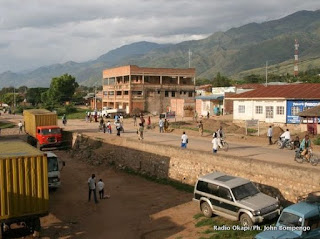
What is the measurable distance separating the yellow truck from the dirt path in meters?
1.84

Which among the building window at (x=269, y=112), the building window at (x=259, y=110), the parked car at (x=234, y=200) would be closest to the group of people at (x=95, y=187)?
the parked car at (x=234, y=200)

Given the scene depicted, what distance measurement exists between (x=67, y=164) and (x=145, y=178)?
819 cm

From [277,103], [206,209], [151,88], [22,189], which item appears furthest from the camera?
[151,88]

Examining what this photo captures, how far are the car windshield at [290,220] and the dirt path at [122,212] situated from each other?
11.1 ft

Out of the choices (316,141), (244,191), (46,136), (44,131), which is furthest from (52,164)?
(316,141)

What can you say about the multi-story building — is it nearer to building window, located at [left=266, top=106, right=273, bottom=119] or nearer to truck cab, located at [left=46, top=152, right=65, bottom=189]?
building window, located at [left=266, top=106, right=273, bottom=119]

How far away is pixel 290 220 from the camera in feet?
36.8

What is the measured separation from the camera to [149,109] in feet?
210

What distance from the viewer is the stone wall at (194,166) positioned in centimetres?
1484

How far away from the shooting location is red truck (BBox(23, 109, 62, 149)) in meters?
32.4

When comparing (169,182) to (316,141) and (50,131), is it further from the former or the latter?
(50,131)

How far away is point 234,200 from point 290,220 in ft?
8.40

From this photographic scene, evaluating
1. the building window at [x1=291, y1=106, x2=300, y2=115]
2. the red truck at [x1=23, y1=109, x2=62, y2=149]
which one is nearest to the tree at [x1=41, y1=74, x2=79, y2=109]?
the red truck at [x1=23, y1=109, x2=62, y2=149]

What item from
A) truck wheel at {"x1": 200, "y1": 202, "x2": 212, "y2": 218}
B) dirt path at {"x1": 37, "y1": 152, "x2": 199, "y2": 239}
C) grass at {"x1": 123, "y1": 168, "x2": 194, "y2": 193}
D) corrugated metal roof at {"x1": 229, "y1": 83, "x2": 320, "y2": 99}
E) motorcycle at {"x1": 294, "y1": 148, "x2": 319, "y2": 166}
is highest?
corrugated metal roof at {"x1": 229, "y1": 83, "x2": 320, "y2": 99}
